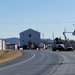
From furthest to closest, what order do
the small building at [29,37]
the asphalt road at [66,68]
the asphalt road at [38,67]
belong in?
the small building at [29,37]
the asphalt road at [38,67]
the asphalt road at [66,68]

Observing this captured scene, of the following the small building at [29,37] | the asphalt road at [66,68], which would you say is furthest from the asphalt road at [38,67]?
the small building at [29,37]

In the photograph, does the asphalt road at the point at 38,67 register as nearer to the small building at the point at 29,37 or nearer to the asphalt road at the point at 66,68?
the asphalt road at the point at 66,68

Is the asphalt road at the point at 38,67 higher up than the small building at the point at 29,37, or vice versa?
the small building at the point at 29,37

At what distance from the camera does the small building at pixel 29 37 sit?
14625 centimetres

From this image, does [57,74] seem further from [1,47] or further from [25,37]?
[25,37]

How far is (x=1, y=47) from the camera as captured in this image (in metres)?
119

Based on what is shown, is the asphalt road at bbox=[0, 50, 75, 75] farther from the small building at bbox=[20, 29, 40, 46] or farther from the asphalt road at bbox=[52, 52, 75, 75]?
the small building at bbox=[20, 29, 40, 46]

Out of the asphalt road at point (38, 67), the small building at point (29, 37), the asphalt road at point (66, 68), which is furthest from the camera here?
the small building at point (29, 37)

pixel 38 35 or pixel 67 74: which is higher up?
pixel 38 35

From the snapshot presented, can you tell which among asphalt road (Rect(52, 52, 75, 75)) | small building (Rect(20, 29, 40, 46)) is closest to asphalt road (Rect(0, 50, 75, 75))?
asphalt road (Rect(52, 52, 75, 75))

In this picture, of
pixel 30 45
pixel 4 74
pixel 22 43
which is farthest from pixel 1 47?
pixel 4 74

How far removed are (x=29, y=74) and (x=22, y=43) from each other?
121886 mm

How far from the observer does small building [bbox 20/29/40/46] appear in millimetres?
146250

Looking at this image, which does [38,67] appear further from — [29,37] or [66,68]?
[29,37]
